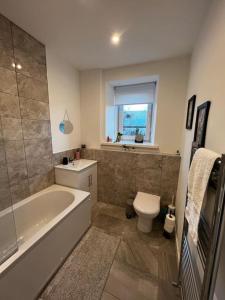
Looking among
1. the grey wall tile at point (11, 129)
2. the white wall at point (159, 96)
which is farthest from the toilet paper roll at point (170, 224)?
the grey wall tile at point (11, 129)

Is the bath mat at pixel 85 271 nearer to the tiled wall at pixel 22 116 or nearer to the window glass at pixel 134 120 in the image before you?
the tiled wall at pixel 22 116

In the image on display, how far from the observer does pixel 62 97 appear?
2.18 meters

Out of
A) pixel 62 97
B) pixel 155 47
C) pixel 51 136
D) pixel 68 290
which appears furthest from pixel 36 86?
pixel 68 290

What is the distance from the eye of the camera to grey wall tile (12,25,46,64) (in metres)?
1.47

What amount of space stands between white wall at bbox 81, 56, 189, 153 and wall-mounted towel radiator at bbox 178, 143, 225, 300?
1.48 meters

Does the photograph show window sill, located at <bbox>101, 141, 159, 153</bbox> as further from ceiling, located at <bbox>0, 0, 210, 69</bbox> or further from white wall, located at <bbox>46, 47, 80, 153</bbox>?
ceiling, located at <bbox>0, 0, 210, 69</bbox>

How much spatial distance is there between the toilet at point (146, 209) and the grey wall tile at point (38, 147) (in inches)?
58.1

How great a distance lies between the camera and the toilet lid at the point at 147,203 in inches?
69.5

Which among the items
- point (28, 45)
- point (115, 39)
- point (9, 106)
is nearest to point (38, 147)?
point (9, 106)

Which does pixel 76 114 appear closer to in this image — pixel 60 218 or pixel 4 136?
pixel 4 136

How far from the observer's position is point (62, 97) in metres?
2.18

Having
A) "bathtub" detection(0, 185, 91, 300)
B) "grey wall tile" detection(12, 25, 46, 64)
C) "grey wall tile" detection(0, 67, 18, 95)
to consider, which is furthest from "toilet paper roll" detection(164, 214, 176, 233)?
"grey wall tile" detection(12, 25, 46, 64)

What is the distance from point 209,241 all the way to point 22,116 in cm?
200

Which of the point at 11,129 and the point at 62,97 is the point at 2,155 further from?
the point at 62,97
